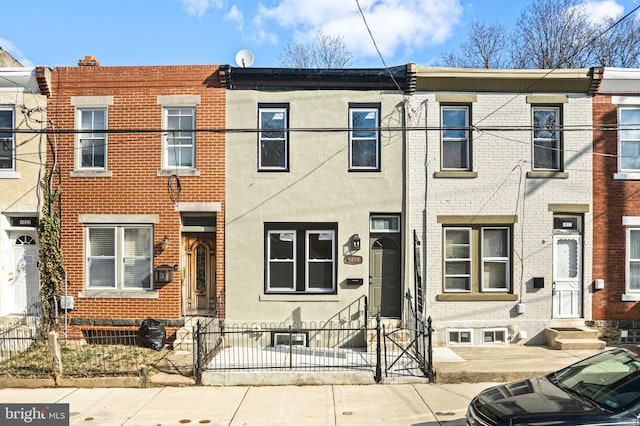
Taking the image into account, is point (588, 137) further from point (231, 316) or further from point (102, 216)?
point (102, 216)

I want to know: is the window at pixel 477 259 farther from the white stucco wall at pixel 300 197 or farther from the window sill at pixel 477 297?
the white stucco wall at pixel 300 197

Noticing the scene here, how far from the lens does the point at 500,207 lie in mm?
12156

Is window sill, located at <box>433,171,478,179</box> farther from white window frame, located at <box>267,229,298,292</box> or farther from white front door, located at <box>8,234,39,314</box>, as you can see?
white front door, located at <box>8,234,39,314</box>

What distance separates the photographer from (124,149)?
40.2ft

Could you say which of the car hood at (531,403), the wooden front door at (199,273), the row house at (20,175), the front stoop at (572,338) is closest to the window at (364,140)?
the wooden front door at (199,273)

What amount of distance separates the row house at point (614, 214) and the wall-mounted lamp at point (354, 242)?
6.02 meters

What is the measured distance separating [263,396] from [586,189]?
9376 millimetres

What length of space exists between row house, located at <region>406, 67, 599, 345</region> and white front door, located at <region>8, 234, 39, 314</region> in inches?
383

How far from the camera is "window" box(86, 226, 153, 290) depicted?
40.4 ft

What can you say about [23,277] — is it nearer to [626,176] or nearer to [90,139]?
[90,139]

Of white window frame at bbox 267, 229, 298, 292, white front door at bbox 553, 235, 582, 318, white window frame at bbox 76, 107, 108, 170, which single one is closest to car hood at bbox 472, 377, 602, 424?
white front door at bbox 553, 235, 582, 318

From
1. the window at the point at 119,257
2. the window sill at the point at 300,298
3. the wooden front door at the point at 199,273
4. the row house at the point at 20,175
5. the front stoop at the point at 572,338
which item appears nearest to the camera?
the front stoop at the point at 572,338

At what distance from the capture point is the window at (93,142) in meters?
12.3

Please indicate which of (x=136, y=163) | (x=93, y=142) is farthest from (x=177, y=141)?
(x=93, y=142)
